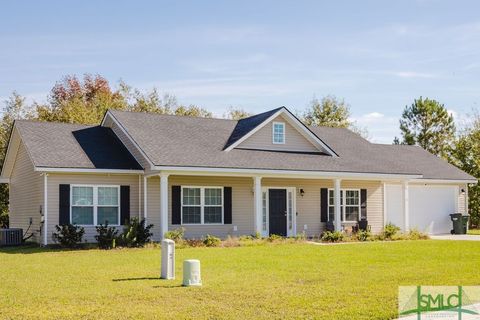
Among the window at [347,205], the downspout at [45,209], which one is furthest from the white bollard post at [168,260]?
the window at [347,205]

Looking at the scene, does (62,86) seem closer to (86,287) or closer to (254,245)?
(254,245)

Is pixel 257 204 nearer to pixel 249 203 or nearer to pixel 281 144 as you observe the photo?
Result: pixel 249 203

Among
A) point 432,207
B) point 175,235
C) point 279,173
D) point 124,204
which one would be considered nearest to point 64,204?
point 124,204

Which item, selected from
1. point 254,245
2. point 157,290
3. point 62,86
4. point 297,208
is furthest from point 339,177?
point 62,86

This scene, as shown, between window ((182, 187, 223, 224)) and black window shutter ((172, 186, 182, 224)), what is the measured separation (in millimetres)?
210

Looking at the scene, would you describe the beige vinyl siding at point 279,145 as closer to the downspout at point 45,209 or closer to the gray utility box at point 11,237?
the downspout at point 45,209

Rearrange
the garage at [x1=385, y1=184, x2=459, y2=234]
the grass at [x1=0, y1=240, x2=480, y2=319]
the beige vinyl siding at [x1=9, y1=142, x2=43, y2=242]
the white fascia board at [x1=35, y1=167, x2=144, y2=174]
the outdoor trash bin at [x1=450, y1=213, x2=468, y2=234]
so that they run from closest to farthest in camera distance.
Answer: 1. the grass at [x1=0, y1=240, x2=480, y2=319]
2. the white fascia board at [x1=35, y1=167, x2=144, y2=174]
3. the beige vinyl siding at [x1=9, y1=142, x2=43, y2=242]
4. the garage at [x1=385, y1=184, x2=459, y2=234]
5. the outdoor trash bin at [x1=450, y1=213, x2=468, y2=234]

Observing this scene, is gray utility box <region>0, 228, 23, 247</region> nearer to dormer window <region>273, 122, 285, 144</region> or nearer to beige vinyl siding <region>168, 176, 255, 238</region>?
beige vinyl siding <region>168, 176, 255, 238</region>

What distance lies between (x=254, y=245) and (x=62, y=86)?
121ft

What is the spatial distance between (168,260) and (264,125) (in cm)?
1430

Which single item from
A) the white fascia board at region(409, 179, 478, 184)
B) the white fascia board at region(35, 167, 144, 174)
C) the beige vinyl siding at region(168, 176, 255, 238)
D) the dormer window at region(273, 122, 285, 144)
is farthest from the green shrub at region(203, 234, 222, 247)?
the white fascia board at region(409, 179, 478, 184)

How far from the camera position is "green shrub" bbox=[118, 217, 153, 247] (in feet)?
72.1

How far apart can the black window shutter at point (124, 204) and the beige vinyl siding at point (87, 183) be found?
0.19 m

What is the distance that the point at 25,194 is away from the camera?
26031 millimetres
